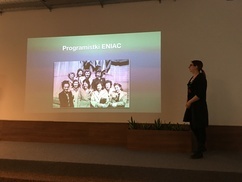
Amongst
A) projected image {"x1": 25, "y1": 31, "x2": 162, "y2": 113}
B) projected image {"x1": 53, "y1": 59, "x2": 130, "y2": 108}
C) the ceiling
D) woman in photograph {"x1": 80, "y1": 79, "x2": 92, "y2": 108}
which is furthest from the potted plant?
the ceiling

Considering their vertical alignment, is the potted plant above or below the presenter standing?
below

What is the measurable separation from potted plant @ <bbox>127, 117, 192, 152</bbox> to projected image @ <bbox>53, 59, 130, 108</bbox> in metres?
0.74

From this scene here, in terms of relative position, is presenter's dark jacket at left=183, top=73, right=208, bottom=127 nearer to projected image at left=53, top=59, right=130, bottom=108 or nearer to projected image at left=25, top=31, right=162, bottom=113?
projected image at left=25, top=31, right=162, bottom=113

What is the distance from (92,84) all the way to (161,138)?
1579 millimetres

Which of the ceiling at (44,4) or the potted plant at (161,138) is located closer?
the potted plant at (161,138)

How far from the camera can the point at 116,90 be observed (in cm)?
427

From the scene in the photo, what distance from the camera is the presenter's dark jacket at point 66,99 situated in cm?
441

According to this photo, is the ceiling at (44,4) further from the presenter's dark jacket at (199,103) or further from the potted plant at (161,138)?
the potted plant at (161,138)

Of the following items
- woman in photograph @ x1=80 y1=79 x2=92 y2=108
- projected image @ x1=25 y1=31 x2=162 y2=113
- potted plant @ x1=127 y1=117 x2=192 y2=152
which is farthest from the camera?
woman in photograph @ x1=80 y1=79 x2=92 y2=108

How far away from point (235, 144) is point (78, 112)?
2684 millimetres

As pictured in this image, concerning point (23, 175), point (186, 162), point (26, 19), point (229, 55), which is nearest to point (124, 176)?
point (186, 162)

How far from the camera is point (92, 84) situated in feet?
14.3

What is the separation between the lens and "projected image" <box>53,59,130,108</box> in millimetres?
4270

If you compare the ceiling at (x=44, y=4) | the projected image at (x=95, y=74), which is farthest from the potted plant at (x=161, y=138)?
the ceiling at (x=44, y=4)
